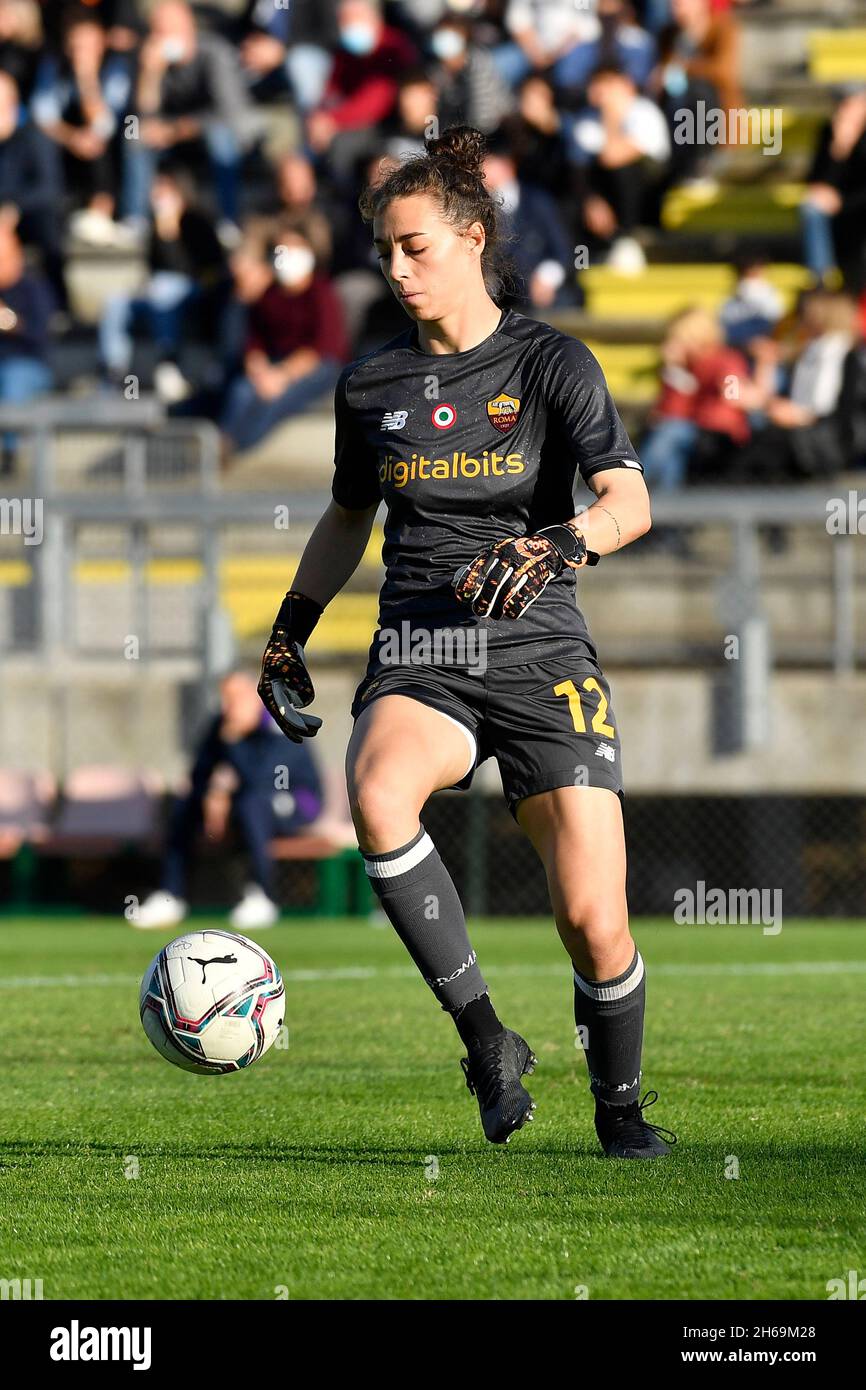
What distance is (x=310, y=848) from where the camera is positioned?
1344cm

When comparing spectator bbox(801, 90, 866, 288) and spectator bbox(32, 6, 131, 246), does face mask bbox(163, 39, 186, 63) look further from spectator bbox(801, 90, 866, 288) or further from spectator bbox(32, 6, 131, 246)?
spectator bbox(801, 90, 866, 288)

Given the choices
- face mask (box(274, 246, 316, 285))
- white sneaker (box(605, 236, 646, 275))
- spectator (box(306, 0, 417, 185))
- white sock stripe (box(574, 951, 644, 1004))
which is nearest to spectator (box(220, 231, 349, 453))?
face mask (box(274, 246, 316, 285))

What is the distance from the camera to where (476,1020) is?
5.09 meters

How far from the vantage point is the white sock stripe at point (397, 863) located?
505 centimetres

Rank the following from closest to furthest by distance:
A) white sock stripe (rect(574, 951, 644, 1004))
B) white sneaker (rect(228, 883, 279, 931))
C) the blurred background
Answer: white sock stripe (rect(574, 951, 644, 1004)) < white sneaker (rect(228, 883, 279, 931)) < the blurred background

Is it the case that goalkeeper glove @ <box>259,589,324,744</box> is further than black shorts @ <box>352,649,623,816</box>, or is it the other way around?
goalkeeper glove @ <box>259,589,324,744</box>

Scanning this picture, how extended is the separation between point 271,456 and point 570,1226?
38.5 ft

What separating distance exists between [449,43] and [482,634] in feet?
42.9

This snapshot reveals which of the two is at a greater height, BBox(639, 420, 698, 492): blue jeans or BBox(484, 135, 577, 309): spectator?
BBox(484, 135, 577, 309): spectator

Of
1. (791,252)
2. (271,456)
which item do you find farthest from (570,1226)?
(791,252)

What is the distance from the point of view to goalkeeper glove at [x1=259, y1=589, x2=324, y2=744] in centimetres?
545

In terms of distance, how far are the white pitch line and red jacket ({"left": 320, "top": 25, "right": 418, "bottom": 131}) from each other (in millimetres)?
9053

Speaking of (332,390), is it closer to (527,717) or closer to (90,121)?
(90,121)

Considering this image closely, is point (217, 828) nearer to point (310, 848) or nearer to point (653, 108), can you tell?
point (310, 848)
